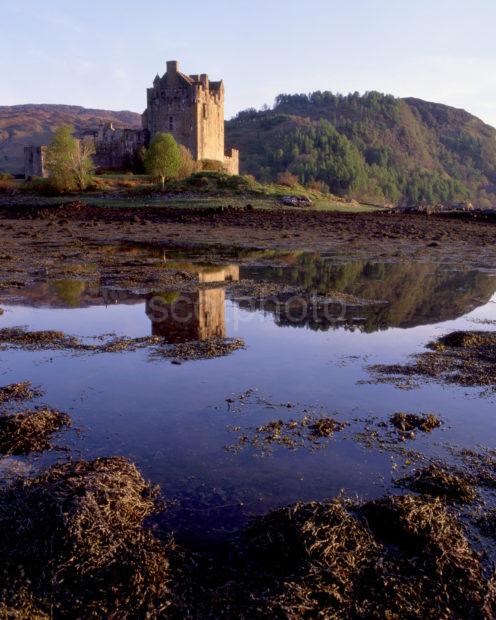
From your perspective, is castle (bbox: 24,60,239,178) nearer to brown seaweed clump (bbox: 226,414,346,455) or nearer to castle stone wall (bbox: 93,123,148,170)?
castle stone wall (bbox: 93,123,148,170)

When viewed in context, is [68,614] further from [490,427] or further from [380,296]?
[380,296]

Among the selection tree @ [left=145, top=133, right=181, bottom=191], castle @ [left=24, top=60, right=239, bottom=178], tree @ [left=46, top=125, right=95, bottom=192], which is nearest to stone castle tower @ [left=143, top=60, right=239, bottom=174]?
castle @ [left=24, top=60, right=239, bottom=178]

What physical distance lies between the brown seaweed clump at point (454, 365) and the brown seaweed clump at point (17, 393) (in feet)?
16.5

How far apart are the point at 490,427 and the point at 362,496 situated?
2532mm

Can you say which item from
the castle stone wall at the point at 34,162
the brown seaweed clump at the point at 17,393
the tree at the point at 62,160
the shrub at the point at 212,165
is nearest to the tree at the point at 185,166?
the shrub at the point at 212,165

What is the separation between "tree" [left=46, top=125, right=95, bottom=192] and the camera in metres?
54.0

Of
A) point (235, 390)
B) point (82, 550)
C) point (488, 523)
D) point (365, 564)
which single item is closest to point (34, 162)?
point (235, 390)

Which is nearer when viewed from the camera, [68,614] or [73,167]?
[68,614]

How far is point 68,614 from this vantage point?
3867mm

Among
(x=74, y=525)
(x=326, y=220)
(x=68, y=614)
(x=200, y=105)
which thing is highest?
(x=200, y=105)

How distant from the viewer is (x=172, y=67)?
2943 inches

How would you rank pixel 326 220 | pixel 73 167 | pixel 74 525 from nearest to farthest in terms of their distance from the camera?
pixel 74 525
pixel 326 220
pixel 73 167

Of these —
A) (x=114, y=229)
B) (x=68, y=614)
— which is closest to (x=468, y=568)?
(x=68, y=614)

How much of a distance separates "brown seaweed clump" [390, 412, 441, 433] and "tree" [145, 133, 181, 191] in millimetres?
54074
